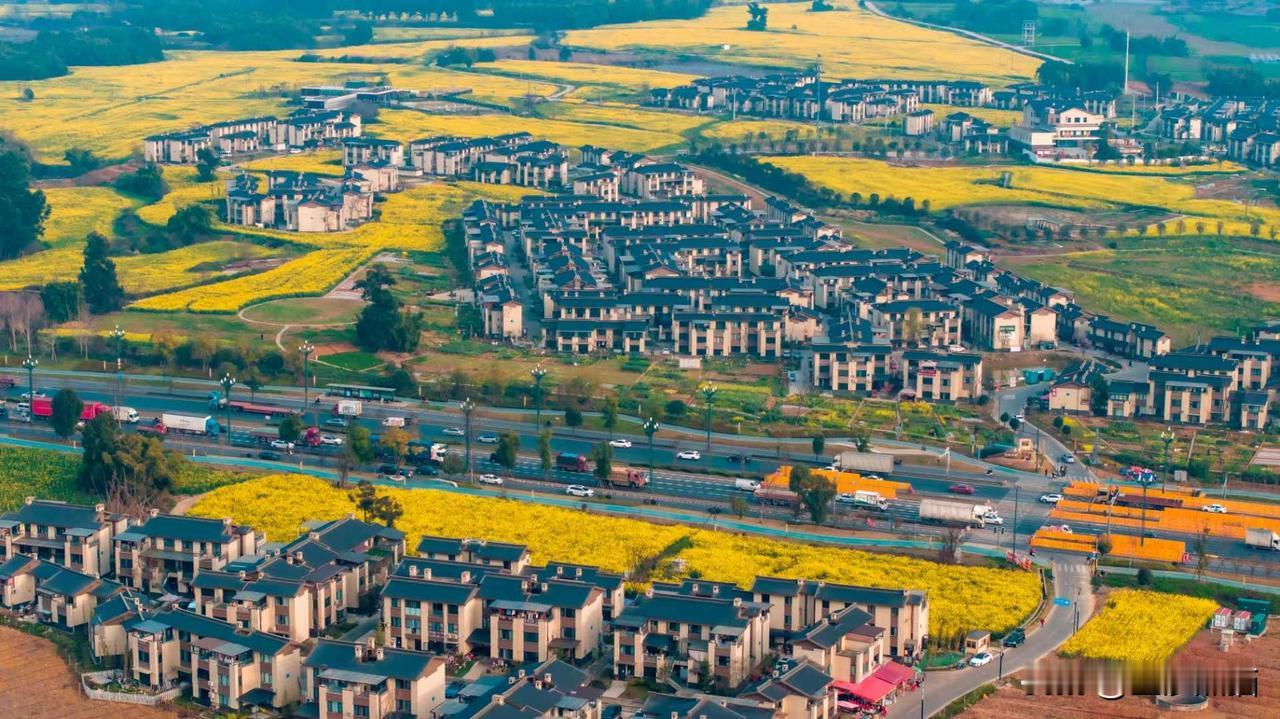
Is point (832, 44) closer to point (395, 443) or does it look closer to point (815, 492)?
point (395, 443)

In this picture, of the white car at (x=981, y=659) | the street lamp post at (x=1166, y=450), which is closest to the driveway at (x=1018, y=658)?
the white car at (x=981, y=659)

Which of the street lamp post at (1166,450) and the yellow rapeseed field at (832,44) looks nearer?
the street lamp post at (1166,450)

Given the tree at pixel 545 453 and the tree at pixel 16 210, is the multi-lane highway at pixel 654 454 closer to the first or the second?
the tree at pixel 545 453

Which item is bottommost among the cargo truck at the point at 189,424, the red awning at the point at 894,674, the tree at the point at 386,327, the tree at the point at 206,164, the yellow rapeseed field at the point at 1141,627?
the red awning at the point at 894,674

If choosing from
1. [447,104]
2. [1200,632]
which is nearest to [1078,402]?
[1200,632]

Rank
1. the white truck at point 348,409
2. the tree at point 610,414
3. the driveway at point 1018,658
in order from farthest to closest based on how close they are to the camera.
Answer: the white truck at point 348,409 → the tree at point 610,414 → the driveway at point 1018,658

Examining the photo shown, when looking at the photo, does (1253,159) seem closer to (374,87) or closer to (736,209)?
(736,209)

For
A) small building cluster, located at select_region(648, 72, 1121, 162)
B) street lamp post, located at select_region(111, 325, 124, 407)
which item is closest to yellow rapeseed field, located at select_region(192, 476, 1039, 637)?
street lamp post, located at select_region(111, 325, 124, 407)
